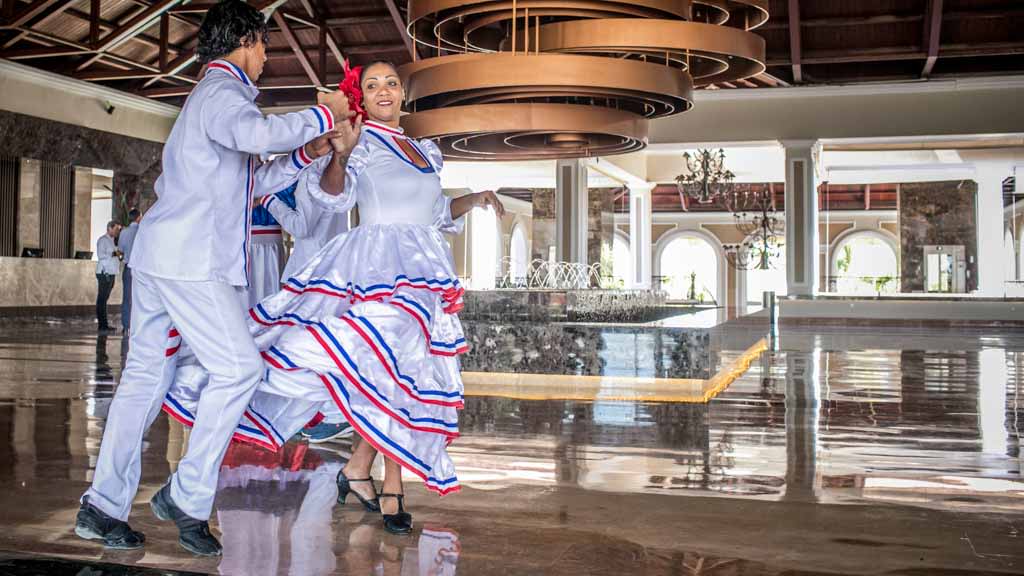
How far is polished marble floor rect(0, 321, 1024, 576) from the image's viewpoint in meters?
2.45

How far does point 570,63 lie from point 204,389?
4.64 metres

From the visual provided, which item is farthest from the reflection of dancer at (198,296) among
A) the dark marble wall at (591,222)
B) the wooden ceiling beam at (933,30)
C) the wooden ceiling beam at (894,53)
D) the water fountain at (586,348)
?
the dark marble wall at (591,222)

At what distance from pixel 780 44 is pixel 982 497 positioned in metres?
12.8

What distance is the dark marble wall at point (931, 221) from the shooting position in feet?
68.4

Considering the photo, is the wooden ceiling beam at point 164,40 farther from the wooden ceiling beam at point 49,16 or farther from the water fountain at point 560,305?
the water fountain at point 560,305

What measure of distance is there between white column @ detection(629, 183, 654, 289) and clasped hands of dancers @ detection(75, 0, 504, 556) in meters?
18.4

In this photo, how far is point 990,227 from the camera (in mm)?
19781

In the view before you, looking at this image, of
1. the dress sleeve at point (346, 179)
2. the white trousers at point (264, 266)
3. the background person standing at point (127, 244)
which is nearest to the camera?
the dress sleeve at point (346, 179)

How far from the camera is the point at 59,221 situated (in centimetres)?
1633

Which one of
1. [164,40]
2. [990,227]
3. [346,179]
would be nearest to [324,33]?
[164,40]

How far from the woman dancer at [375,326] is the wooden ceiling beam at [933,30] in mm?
12294

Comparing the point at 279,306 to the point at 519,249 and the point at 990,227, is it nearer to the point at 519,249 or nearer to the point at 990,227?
the point at 990,227

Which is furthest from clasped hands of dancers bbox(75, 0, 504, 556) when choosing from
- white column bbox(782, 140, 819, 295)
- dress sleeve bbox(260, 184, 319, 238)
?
white column bbox(782, 140, 819, 295)

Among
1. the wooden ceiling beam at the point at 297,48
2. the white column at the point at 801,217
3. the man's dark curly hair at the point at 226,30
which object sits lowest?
the man's dark curly hair at the point at 226,30
